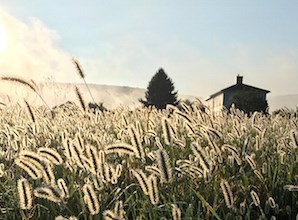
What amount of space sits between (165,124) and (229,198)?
2.46ft

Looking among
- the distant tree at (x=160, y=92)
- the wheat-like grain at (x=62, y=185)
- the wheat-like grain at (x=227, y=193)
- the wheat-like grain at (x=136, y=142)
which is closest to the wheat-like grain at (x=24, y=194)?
the wheat-like grain at (x=62, y=185)

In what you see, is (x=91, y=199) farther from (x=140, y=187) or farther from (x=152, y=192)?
(x=140, y=187)

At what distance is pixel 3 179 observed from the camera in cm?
300

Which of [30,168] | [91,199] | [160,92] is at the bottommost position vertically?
[91,199]

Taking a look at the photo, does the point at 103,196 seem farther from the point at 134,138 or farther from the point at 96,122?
the point at 96,122

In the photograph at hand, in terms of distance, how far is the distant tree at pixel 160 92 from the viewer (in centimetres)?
6028

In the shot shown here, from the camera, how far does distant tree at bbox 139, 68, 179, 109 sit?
6028 cm

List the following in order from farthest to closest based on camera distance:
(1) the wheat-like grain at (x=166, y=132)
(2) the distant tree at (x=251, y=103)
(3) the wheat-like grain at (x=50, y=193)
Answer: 1. (2) the distant tree at (x=251, y=103)
2. (1) the wheat-like grain at (x=166, y=132)
3. (3) the wheat-like grain at (x=50, y=193)

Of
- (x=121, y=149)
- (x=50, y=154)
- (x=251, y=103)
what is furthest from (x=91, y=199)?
(x=251, y=103)

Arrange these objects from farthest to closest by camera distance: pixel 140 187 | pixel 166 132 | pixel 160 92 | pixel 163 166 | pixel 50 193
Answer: pixel 160 92
pixel 166 132
pixel 140 187
pixel 163 166
pixel 50 193

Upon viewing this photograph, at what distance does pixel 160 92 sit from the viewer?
6097 centimetres

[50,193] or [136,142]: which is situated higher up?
[136,142]

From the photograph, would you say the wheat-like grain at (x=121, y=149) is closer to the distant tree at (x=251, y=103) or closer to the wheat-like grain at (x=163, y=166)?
the wheat-like grain at (x=163, y=166)

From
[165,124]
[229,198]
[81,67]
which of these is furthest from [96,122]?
[229,198]
